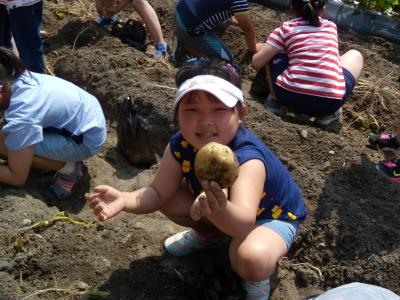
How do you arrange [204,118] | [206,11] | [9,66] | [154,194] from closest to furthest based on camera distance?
[204,118], [154,194], [9,66], [206,11]

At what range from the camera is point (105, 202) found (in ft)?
7.09

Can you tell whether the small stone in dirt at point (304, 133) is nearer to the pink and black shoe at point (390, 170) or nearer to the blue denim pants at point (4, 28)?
the pink and black shoe at point (390, 170)

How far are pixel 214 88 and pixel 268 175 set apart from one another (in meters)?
0.45

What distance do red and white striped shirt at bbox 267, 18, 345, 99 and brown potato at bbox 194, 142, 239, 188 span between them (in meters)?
2.18

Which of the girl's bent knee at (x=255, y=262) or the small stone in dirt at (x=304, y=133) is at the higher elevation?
the girl's bent knee at (x=255, y=262)

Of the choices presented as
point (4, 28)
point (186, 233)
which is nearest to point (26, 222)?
point (186, 233)

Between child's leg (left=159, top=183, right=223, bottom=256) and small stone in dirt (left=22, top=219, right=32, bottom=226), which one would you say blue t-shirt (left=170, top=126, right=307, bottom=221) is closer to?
Answer: child's leg (left=159, top=183, right=223, bottom=256)

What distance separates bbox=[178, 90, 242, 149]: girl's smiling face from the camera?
2039mm

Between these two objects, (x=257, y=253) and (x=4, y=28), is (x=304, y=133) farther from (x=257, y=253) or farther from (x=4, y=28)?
(x=4, y=28)

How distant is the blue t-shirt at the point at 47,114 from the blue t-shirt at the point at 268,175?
820 mm

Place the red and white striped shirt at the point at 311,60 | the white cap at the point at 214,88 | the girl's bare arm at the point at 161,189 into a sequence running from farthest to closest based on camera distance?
the red and white striped shirt at the point at 311,60 → the girl's bare arm at the point at 161,189 → the white cap at the point at 214,88

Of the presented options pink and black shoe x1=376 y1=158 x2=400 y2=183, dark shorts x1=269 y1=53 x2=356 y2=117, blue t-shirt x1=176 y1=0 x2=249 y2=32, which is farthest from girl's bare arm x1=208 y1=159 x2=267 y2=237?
blue t-shirt x1=176 y1=0 x2=249 y2=32

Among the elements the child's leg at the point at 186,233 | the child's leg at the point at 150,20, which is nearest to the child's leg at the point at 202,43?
the child's leg at the point at 150,20

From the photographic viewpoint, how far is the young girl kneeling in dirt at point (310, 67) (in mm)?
3789
